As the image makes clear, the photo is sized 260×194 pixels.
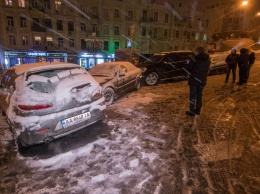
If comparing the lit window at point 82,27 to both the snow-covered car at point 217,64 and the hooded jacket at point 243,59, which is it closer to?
the snow-covered car at point 217,64

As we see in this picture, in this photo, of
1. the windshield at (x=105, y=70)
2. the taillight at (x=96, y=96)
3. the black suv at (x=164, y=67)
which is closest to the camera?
the taillight at (x=96, y=96)

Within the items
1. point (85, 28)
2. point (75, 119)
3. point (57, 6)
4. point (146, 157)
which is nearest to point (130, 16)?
point (85, 28)

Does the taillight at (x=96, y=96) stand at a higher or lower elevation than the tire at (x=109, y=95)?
higher

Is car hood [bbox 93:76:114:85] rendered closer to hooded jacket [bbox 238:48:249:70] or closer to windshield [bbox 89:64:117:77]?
windshield [bbox 89:64:117:77]

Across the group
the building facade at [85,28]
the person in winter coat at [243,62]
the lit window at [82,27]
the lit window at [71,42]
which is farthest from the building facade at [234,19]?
the lit window at [71,42]

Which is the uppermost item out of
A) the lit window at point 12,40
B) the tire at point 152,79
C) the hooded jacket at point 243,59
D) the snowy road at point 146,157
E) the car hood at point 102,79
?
the lit window at point 12,40

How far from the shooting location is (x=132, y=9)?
3534 cm

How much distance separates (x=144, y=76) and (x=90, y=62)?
26.2 metres

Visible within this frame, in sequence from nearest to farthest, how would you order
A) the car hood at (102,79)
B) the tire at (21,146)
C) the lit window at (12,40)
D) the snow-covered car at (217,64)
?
the tire at (21,146) < the car hood at (102,79) < the snow-covered car at (217,64) < the lit window at (12,40)

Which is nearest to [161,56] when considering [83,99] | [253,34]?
[83,99]

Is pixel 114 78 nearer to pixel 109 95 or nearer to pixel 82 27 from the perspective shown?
pixel 109 95

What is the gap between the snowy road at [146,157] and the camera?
99.3 inches

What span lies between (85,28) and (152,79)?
27899 mm

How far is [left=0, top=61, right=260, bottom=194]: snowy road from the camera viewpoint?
2521 millimetres
